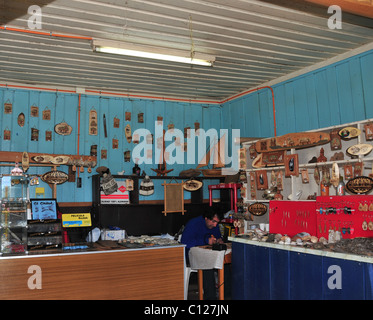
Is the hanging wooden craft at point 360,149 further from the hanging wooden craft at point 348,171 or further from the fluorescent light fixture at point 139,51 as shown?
the fluorescent light fixture at point 139,51

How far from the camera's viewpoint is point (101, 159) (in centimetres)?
829

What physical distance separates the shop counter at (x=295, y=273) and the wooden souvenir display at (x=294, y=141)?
173 cm

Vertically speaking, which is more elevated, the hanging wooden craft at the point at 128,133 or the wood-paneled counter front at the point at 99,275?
the hanging wooden craft at the point at 128,133

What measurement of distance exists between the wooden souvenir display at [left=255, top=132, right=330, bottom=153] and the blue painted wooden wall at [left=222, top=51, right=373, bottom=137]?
0.80m

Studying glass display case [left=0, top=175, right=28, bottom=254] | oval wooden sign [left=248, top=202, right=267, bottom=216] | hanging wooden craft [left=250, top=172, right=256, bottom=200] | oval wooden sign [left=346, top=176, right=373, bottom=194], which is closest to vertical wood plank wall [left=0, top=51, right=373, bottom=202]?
hanging wooden craft [left=250, top=172, right=256, bottom=200]

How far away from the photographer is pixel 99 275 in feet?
16.0

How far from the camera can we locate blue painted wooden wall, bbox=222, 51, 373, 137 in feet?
19.9

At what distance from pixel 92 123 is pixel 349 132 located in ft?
16.9

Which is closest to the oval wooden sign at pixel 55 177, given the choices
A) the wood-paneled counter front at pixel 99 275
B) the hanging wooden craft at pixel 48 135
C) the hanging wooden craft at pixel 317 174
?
the hanging wooden craft at pixel 48 135

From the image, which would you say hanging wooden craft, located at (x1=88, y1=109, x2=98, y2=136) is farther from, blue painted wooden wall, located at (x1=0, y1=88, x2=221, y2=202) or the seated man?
the seated man

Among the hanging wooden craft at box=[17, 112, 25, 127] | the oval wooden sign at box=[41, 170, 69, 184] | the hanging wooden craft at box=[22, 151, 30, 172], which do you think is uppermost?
the hanging wooden craft at box=[17, 112, 25, 127]

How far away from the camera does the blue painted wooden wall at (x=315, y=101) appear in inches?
239

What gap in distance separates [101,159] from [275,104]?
12.6 ft

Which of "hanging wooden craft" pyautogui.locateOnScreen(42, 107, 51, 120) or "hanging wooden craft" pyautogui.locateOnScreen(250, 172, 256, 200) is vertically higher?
"hanging wooden craft" pyautogui.locateOnScreen(42, 107, 51, 120)
